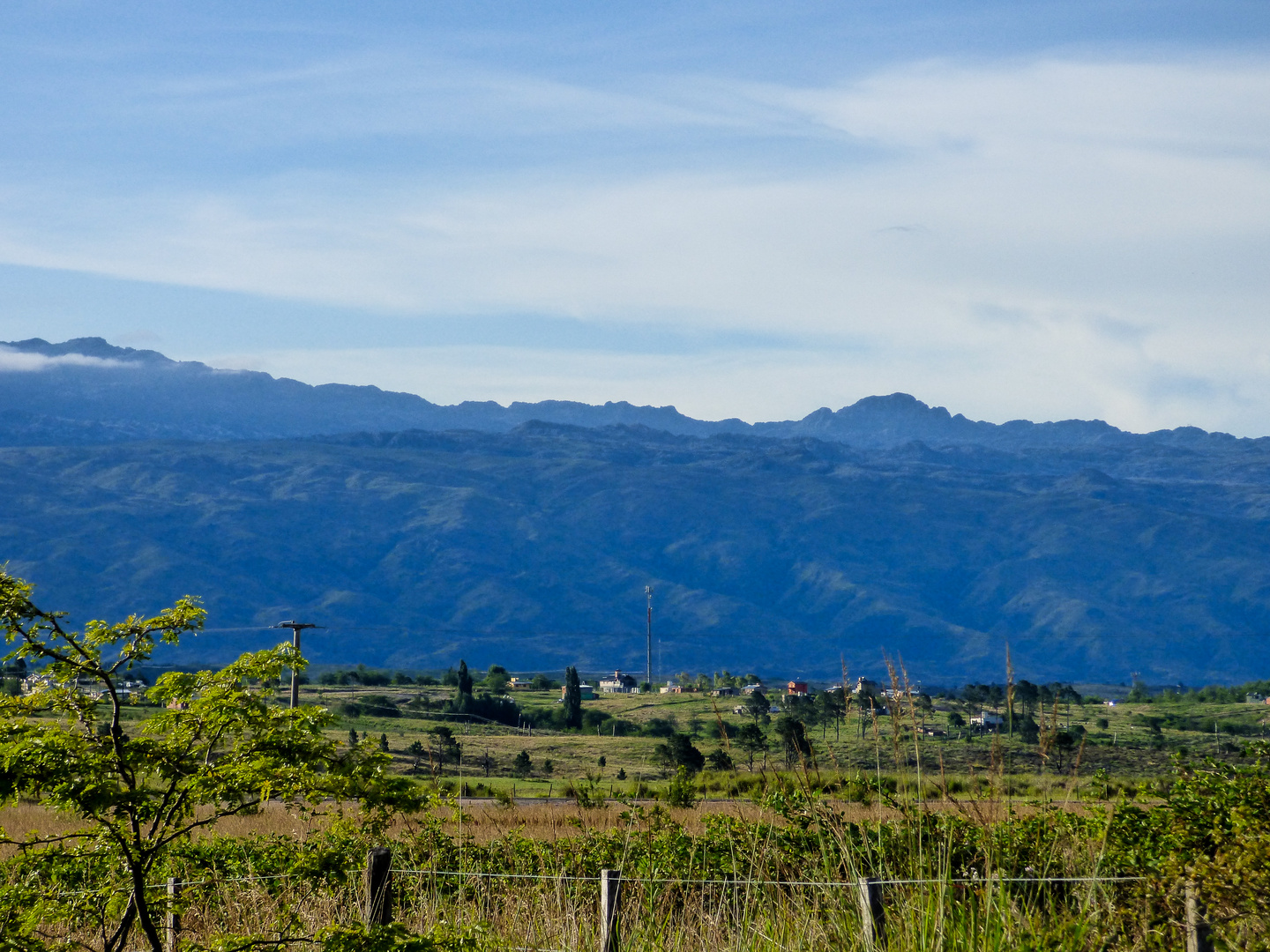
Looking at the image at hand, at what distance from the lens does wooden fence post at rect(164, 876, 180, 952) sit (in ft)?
23.5

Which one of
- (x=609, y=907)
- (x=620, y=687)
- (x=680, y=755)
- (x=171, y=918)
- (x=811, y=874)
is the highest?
(x=609, y=907)

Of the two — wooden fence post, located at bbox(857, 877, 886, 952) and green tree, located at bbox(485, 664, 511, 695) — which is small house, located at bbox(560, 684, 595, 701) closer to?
green tree, located at bbox(485, 664, 511, 695)

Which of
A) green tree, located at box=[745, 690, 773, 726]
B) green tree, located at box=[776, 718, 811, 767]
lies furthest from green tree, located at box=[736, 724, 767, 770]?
green tree, located at box=[776, 718, 811, 767]

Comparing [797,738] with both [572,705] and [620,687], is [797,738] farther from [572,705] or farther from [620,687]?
[620,687]

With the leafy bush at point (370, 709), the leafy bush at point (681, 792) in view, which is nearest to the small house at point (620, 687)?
the leafy bush at point (370, 709)

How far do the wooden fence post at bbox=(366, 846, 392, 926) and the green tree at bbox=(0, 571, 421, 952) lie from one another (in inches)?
73.6

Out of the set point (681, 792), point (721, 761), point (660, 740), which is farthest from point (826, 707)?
point (681, 792)

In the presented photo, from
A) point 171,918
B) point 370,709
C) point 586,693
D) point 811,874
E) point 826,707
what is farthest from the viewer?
point 586,693

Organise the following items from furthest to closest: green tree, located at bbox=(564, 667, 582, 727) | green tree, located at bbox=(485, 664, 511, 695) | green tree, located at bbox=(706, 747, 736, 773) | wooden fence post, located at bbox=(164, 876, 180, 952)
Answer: green tree, located at bbox=(485, 664, 511, 695) → green tree, located at bbox=(564, 667, 582, 727) → green tree, located at bbox=(706, 747, 736, 773) → wooden fence post, located at bbox=(164, 876, 180, 952)

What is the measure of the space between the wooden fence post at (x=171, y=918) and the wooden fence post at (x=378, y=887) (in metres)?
1.15

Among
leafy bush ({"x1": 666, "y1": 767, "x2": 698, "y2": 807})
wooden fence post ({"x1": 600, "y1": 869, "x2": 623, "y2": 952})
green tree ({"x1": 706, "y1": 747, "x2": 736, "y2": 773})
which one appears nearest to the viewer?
green tree ({"x1": 706, "y1": 747, "x2": 736, "y2": 773})

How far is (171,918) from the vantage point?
31.3ft

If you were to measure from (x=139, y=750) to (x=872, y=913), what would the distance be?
11.9 ft

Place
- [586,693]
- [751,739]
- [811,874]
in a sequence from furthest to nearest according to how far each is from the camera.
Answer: [586,693] < [751,739] < [811,874]
